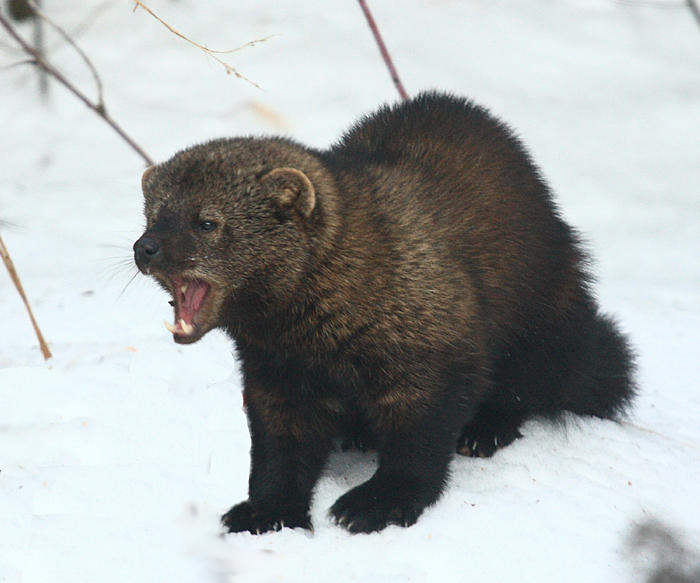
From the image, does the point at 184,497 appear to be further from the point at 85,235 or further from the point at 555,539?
the point at 85,235

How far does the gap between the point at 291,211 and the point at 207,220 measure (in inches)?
9.6

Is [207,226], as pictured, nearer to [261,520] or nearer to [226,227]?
[226,227]

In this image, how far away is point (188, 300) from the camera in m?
2.98

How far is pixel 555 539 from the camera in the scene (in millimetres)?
2980

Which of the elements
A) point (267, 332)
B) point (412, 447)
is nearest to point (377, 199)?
point (267, 332)

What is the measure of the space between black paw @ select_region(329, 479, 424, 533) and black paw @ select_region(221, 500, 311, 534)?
0.32 ft

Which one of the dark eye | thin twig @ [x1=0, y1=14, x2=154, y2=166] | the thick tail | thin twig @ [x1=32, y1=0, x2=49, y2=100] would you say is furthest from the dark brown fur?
thin twig @ [x1=32, y1=0, x2=49, y2=100]

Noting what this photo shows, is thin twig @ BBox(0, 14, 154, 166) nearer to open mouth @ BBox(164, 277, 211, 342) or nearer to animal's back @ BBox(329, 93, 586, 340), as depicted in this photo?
animal's back @ BBox(329, 93, 586, 340)

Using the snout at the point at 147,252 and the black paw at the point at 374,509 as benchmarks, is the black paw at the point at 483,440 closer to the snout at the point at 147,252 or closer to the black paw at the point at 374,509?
the black paw at the point at 374,509

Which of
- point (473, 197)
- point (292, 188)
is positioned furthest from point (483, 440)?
point (292, 188)

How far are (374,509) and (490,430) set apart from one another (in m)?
0.74

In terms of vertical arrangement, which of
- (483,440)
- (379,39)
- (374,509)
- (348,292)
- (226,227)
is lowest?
(483,440)

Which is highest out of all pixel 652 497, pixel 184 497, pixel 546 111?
pixel 652 497

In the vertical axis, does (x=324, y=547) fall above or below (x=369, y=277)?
below
